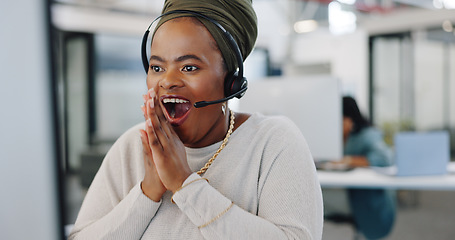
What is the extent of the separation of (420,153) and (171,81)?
2323mm

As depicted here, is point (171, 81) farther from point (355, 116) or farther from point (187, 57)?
point (355, 116)

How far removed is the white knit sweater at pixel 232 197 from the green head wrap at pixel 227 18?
0.19m

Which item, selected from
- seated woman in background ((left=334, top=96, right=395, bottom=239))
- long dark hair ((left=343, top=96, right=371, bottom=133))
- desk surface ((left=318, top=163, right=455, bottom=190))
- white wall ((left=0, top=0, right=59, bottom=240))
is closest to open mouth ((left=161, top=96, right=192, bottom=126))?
white wall ((left=0, top=0, right=59, bottom=240))

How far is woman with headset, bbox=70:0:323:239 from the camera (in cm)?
77

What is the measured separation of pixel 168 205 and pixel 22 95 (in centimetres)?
51

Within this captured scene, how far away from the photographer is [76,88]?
4.99 meters

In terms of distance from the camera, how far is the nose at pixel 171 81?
80 cm

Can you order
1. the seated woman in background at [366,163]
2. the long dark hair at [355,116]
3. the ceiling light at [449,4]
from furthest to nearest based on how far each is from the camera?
the ceiling light at [449,4]
the long dark hair at [355,116]
the seated woman in background at [366,163]

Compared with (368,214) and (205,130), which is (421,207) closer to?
(368,214)

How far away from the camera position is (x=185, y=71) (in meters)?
0.81

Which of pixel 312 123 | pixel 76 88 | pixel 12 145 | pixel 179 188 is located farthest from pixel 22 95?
pixel 76 88

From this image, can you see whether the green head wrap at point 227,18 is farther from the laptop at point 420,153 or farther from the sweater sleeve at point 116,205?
the laptop at point 420,153

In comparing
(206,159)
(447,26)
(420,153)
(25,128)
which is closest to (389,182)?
(420,153)

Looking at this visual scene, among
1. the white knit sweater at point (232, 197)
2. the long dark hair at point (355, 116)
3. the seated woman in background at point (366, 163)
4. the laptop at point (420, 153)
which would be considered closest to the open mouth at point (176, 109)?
the white knit sweater at point (232, 197)
